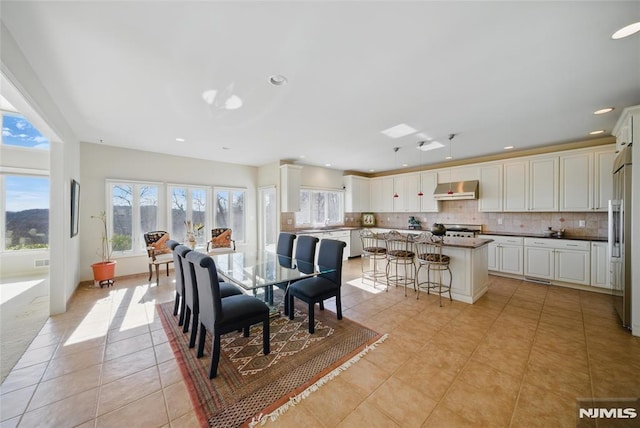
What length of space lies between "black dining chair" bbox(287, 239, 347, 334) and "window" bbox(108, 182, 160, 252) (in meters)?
3.91

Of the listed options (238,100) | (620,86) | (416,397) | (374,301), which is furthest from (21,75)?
(620,86)

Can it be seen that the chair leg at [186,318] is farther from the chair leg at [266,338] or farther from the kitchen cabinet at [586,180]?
the kitchen cabinet at [586,180]

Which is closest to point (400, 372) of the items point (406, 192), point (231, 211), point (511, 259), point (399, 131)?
point (399, 131)

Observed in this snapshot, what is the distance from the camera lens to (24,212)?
4859 mm

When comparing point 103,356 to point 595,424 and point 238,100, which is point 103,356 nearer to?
point 238,100

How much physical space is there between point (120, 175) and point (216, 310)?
4414 millimetres

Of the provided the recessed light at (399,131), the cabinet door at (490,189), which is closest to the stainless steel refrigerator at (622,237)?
the cabinet door at (490,189)

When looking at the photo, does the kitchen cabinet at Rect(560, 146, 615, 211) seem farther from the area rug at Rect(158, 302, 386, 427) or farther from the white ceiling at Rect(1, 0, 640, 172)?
the area rug at Rect(158, 302, 386, 427)

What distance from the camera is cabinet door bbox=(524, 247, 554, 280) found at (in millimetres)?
4379

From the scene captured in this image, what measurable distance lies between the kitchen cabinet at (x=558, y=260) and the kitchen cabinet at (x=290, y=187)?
15.9ft

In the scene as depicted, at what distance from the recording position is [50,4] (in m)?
1.45

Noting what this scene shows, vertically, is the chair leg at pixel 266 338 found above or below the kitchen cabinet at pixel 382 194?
below

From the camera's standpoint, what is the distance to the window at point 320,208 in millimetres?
6520

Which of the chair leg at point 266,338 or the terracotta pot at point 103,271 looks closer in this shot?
the chair leg at point 266,338
